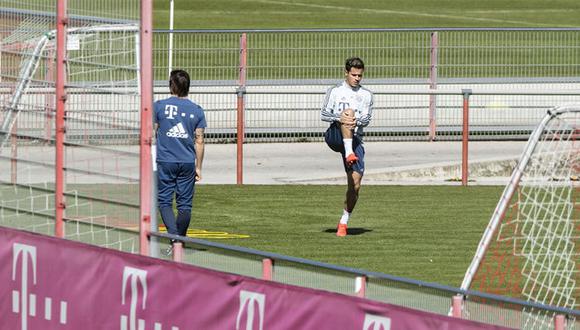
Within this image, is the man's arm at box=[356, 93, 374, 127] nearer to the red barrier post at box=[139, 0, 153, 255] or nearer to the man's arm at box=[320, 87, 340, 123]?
the man's arm at box=[320, 87, 340, 123]

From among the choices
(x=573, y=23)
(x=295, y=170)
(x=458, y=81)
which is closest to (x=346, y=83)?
(x=295, y=170)

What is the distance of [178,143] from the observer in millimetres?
13820

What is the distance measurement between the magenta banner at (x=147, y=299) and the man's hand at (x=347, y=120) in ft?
16.6

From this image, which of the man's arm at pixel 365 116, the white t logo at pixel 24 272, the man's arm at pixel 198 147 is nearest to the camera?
the white t logo at pixel 24 272

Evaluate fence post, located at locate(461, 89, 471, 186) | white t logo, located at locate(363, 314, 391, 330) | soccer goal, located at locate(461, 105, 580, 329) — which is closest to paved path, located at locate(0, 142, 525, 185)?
fence post, located at locate(461, 89, 471, 186)

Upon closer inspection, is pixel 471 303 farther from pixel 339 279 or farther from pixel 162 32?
pixel 162 32

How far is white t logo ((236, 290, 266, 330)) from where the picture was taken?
28.5ft

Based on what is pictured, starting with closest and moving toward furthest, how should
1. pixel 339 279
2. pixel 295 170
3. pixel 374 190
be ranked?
pixel 339 279 → pixel 374 190 → pixel 295 170

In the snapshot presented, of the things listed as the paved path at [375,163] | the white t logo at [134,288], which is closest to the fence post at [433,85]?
the paved path at [375,163]

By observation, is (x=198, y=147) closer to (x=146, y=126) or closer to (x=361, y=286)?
(x=146, y=126)

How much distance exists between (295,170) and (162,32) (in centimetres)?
361

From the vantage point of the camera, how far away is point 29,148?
11422mm

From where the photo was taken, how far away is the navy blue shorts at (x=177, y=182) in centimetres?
1389

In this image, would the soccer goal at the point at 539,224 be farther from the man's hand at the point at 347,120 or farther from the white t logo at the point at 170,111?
the white t logo at the point at 170,111
